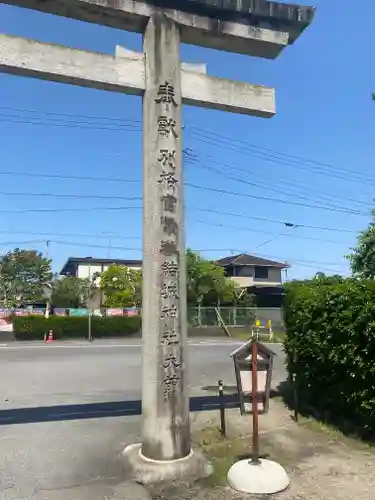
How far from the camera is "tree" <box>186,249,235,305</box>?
3838 cm

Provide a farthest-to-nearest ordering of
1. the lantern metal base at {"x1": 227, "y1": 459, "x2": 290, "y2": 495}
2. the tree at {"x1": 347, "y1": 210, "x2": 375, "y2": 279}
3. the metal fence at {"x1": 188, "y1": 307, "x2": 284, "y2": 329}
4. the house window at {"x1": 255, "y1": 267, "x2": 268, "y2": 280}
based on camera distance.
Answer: the house window at {"x1": 255, "y1": 267, "x2": 268, "y2": 280}
the metal fence at {"x1": 188, "y1": 307, "x2": 284, "y2": 329}
the tree at {"x1": 347, "y1": 210, "x2": 375, "y2": 279}
the lantern metal base at {"x1": 227, "y1": 459, "x2": 290, "y2": 495}

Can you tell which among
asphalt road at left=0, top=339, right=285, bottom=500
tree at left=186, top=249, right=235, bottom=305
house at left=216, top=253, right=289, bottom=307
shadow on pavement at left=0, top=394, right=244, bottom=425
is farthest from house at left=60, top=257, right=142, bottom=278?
shadow on pavement at left=0, top=394, right=244, bottom=425

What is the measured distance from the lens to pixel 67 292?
170 feet

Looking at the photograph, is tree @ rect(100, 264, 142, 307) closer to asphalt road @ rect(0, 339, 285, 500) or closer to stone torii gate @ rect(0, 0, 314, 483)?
asphalt road @ rect(0, 339, 285, 500)

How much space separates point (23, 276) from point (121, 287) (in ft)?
52.6

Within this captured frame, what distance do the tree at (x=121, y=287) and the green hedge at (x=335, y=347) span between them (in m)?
34.9

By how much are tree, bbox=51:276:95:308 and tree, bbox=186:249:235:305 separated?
1601 centimetres

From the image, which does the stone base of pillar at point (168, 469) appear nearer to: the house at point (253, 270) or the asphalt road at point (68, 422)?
the asphalt road at point (68, 422)

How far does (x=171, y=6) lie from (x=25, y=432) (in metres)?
7.06

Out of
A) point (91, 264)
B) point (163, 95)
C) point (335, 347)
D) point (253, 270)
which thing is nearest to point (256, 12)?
point (163, 95)

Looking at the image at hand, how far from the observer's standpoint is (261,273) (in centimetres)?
5731

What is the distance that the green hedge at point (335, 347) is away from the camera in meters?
6.61

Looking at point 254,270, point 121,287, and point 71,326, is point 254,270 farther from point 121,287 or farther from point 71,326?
point 71,326

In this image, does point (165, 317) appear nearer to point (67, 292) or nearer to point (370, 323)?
point (370, 323)
